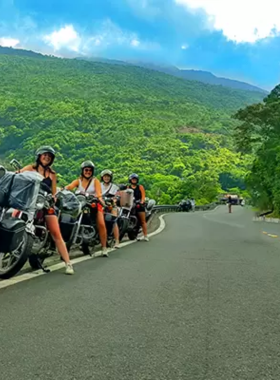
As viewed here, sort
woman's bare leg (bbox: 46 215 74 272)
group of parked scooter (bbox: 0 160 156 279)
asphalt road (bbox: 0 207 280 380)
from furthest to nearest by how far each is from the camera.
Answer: woman's bare leg (bbox: 46 215 74 272) → group of parked scooter (bbox: 0 160 156 279) → asphalt road (bbox: 0 207 280 380)

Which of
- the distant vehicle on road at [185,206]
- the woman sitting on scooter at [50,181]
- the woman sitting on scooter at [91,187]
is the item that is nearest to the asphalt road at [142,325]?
the woman sitting on scooter at [50,181]

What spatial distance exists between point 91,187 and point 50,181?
229cm

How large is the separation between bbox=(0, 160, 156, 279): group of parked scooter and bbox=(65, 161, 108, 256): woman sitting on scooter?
0.38ft

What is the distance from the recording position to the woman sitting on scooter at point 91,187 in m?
10.2

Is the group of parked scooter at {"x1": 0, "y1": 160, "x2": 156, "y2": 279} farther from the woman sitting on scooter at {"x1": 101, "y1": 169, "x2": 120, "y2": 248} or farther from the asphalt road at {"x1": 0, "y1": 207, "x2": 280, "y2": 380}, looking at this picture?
the woman sitting on scooter at {"x1": 101, "y1": 169, "x2": 120, "y2": 248}

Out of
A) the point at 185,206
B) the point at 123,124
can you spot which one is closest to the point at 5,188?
the point at 185,206

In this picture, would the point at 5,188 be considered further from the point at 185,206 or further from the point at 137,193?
the point at 185,206

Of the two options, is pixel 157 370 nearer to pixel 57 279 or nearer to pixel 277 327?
pixel 277 327

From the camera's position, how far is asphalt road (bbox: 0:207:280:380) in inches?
149

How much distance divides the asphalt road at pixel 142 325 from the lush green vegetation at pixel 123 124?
4574 centimetres

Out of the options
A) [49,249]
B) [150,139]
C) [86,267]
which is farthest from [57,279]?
[150,139]

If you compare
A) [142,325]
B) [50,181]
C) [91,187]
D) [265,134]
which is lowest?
[142,325]

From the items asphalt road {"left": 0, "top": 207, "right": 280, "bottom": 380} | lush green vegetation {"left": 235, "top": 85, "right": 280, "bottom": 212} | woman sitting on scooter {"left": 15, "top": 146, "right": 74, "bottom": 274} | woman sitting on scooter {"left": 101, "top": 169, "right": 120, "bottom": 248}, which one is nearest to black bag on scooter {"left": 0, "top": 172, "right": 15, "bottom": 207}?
asphalt road {"left": 0, "top": 207, "right": 280, "bottom": 380}

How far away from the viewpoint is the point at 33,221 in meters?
7.37
